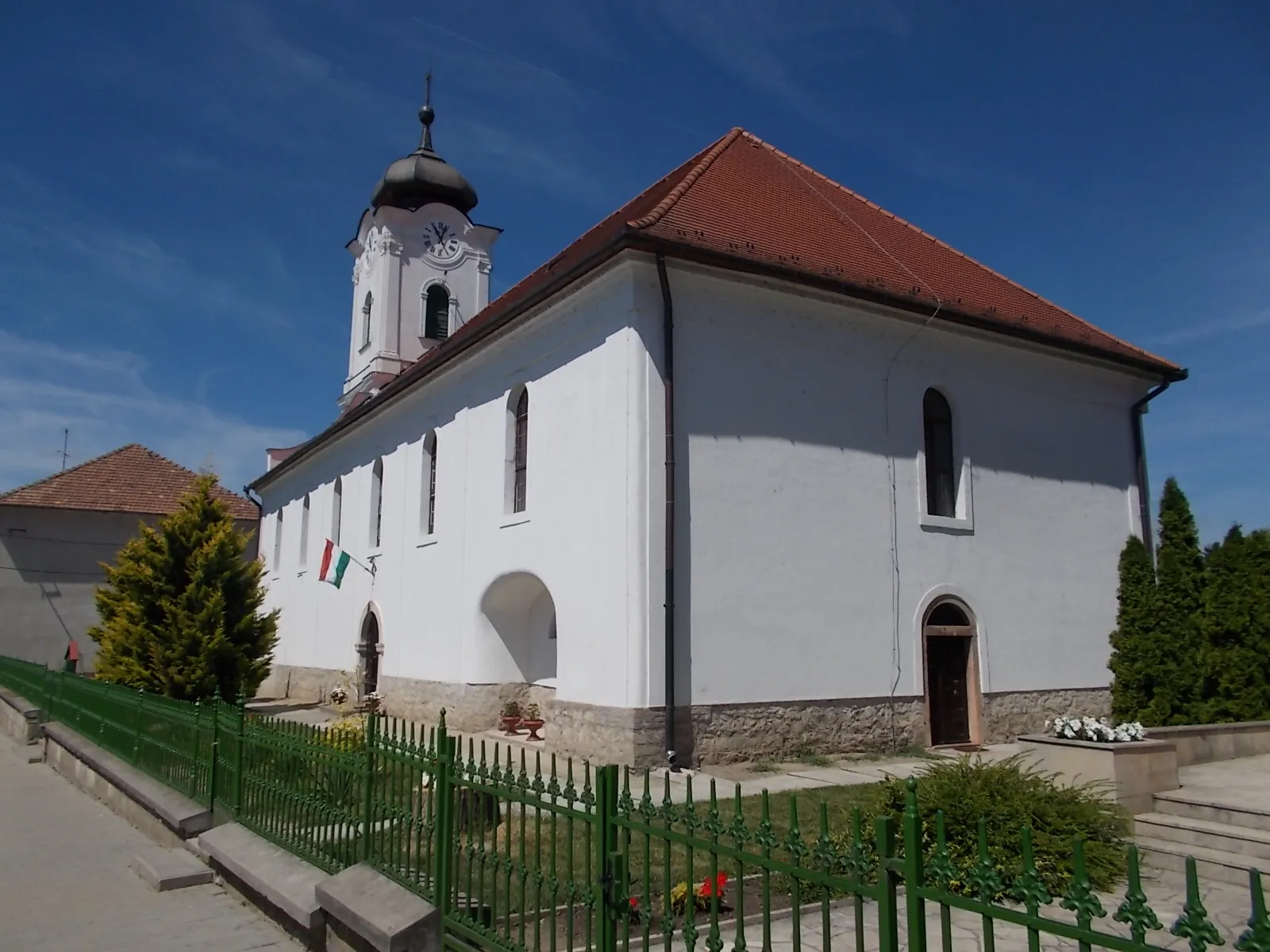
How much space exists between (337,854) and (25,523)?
30740 millimetres

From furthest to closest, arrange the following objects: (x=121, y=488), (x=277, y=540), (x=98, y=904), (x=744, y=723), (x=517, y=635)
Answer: (x=121, y=488) → (x=277, y=540) → (x=517, y=635) → (x=744, y=723) → (x=98, y=904)

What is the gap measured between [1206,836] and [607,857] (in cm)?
580

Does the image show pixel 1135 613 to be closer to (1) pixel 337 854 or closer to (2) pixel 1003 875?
(2) pixel 1003 875

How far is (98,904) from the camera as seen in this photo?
24.0ft

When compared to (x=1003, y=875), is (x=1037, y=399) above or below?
above

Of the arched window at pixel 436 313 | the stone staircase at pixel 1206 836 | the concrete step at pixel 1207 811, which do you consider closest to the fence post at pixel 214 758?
the stone staircase at pixel 1206 836

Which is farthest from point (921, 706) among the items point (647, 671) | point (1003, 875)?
point (1003, 875)

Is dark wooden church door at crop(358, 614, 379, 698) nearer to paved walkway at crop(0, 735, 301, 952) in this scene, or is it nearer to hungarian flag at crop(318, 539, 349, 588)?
hungarian flag at crop(318, 539, 349, 588)

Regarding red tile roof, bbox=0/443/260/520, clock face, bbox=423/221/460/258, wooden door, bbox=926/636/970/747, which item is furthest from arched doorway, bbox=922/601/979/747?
red tile roof, bbox=0/443/260/520

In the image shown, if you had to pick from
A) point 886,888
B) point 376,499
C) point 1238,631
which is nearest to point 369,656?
point 376,499

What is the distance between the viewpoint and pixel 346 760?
20.5 feet

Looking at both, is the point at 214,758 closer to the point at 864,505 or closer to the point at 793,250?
the point at 864,505

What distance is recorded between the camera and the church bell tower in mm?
29016

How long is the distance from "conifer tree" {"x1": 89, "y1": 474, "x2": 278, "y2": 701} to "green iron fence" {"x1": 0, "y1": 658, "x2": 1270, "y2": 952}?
807cm
